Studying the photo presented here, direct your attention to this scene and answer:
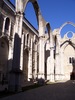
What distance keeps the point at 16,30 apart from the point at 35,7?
339 inches

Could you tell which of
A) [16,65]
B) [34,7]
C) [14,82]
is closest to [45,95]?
[14,82]

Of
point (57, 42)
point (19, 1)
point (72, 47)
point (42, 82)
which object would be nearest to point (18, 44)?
point (19, 1)

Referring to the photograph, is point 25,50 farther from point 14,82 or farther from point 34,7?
point 14,82

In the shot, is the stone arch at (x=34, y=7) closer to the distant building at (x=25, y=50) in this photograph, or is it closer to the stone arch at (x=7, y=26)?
the distant building at (x=25, y=50)

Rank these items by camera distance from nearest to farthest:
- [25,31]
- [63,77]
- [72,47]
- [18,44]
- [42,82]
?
[18,44]
[42,82]
[25,31]
[63,77]
[72,47]

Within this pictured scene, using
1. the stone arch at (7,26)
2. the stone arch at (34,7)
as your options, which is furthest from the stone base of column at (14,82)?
the stone arch at (7,26)

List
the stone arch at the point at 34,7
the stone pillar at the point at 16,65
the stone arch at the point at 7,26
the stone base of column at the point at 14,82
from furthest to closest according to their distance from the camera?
the stone arch at the point at 7,26 < the stone arch at the point at 34,7 < the stone pillar at the point at 16,65 < the stone base of column at the point at 14,82

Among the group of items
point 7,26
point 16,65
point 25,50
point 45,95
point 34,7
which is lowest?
point 45,95

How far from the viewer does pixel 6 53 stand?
24.7m

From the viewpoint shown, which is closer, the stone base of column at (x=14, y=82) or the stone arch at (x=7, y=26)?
the stone base of column at (x=14, y=82)

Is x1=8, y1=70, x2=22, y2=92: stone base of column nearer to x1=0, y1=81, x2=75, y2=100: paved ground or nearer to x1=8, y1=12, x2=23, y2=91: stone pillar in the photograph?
x1=8, y1=12, x2=23, y2=91: stone pillar

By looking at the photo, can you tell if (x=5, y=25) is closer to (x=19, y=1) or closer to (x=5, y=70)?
(x=5, y=70)

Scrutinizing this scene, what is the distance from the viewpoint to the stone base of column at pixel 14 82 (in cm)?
1174

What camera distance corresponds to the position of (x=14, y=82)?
11.9 metres
